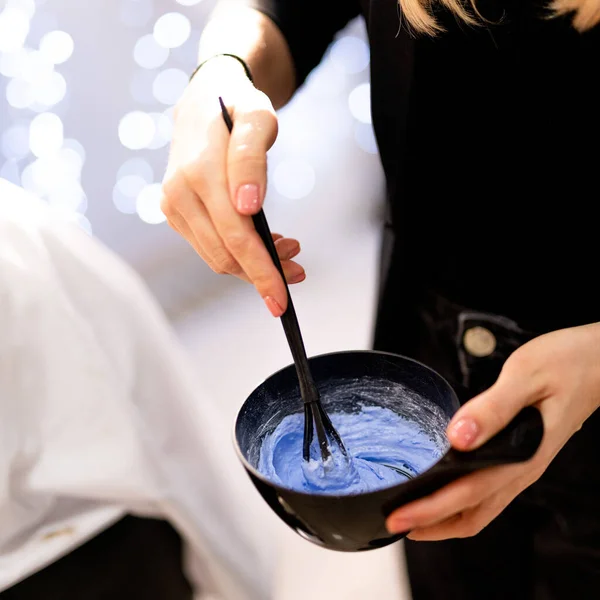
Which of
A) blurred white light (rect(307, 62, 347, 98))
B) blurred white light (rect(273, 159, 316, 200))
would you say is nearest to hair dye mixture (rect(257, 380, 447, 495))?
blurred white light (rect(273, 159, 316, 200))

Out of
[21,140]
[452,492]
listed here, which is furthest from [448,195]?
[21,140]

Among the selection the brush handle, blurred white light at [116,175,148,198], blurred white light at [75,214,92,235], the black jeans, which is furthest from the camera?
blurred white light at [116,175,148,198]

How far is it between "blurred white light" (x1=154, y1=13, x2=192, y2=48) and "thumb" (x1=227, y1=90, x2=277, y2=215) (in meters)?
1.40

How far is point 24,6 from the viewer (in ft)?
5.18

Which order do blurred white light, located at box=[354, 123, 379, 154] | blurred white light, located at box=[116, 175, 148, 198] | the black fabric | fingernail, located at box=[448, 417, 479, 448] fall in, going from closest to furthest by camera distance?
fingernail, located at box=[448, 417, 479, 448]
the black fabric
blurred white light, located at box=[116, 175, 148, 198]
blurred white light, located at box=[354, 123, 379, 154]

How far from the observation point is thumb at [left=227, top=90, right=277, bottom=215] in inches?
22.1

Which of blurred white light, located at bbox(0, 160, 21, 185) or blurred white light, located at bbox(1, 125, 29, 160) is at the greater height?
blurred white light, located at bbox(1, 125, 29, 160)

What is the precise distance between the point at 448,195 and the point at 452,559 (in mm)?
520

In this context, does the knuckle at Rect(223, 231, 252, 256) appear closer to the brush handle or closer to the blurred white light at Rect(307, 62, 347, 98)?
the brush handle

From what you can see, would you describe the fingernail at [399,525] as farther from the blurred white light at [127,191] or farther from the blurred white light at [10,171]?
the blurred white light at [127,191]

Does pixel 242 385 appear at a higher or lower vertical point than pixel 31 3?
lower

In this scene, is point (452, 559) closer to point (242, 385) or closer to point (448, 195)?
point (448, 195)

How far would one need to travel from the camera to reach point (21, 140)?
5.51ft

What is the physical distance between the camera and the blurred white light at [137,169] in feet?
6.22
